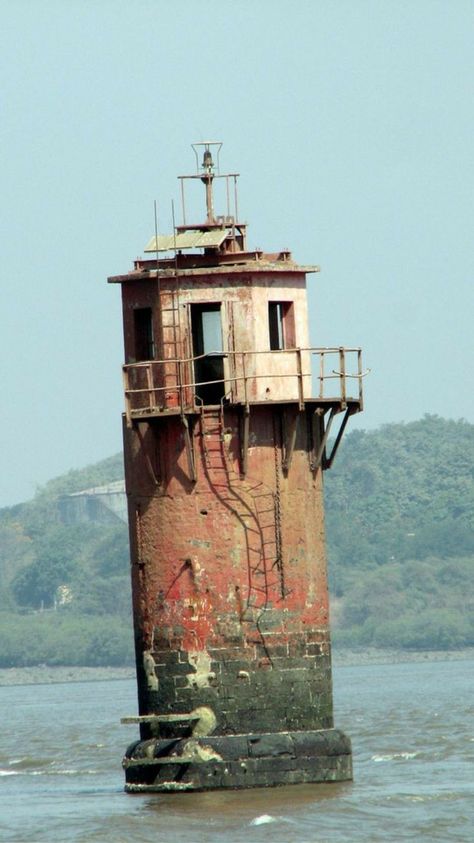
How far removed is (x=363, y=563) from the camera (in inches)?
6122

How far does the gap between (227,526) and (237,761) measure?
294 centimetres

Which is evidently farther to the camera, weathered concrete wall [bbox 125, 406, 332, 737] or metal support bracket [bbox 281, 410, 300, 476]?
metal support bracket [bbox 281, 410, 300, 476]

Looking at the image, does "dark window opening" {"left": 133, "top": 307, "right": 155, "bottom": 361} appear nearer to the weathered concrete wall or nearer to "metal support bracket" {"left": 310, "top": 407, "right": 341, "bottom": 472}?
the weathered concrete wall

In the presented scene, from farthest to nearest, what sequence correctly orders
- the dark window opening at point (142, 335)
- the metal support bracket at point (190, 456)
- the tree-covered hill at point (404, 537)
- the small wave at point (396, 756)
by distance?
the tree-covered hill at point (404, 537), the small wave at point (396, 756), the dark window opening at point (142, 335), the metal support bracket at point (190, 456)

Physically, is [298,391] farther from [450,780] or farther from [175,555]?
[450,780]

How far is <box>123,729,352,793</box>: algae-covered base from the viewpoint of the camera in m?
30.1

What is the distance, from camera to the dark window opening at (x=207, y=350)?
1225 inches

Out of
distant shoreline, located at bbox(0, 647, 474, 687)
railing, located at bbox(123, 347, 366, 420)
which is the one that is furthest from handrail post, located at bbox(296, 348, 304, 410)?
distant shoreline, located at bbox(0, 647, 474, 687)

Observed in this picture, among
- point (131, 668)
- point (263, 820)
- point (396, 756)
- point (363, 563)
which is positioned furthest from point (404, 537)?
point (263, 820)

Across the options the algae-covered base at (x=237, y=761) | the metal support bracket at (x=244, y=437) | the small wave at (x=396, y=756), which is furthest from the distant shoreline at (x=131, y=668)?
the metal support bracket at (x=244, y=437)

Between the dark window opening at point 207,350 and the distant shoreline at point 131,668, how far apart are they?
103291 mm

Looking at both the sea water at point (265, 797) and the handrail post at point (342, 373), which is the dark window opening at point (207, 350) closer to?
the handrail post at point (342, 373)

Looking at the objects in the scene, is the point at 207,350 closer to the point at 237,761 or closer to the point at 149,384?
the point at 149,384

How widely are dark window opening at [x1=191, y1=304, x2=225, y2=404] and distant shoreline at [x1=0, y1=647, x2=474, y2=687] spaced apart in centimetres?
10329
